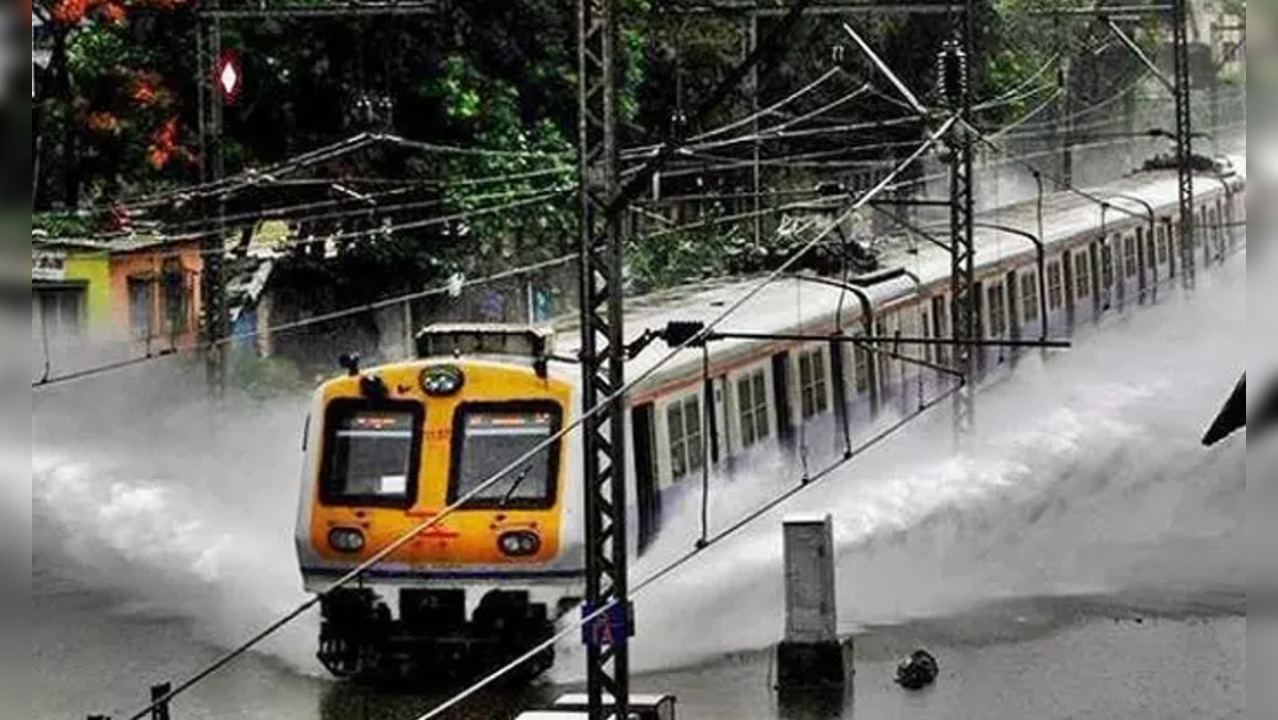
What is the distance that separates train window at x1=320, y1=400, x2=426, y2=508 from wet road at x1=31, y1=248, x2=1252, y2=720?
1472 mm

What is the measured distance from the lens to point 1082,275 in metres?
31.9

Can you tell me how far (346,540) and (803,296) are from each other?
5949mm

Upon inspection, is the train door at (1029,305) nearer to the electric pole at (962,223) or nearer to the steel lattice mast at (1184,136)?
the electric pole at (962,223)

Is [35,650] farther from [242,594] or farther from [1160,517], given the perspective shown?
[1160,517]

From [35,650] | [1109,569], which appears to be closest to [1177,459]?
[1109,569]

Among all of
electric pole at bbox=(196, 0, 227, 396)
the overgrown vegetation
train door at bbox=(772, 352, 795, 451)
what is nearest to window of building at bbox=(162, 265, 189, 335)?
the overgrown vegetation

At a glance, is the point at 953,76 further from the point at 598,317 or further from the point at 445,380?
the point at 598,317

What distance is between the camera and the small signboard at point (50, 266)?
2672 cm

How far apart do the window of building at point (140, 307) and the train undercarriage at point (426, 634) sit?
33.5ft

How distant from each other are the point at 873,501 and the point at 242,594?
20.8 feet

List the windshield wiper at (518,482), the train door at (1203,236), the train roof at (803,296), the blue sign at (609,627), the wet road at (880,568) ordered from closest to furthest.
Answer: the blue sign at (609,627), the windshield wiper at (518,482), the wet road at (880,568), the train roof at (803,296), the train door at (1203,236)

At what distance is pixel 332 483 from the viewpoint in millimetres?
18844

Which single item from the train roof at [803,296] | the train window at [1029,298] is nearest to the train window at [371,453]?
the train roof at [803,296]

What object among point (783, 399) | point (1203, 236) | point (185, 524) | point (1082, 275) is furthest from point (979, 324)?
point (1203, 236)
